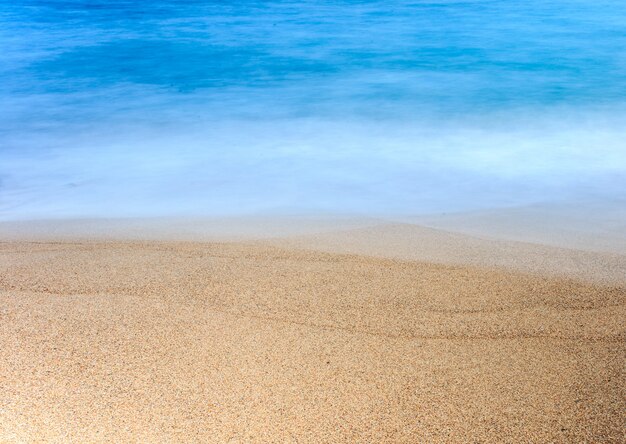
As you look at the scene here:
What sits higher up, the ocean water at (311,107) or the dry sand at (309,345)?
the ocean water at (311,107)

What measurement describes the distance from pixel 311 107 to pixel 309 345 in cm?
707

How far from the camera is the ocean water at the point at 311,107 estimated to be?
5.88 metres

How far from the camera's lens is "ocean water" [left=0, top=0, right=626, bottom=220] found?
19.3 ft

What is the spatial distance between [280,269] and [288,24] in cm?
1143

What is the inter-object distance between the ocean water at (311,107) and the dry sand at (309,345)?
2087mm

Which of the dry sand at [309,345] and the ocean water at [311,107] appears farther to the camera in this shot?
the ocean water at [311,107]

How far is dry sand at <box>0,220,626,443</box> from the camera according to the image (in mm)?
1858

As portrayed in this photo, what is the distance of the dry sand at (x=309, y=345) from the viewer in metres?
1.86

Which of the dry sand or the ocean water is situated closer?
the dry sand

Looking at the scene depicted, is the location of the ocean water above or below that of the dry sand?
above

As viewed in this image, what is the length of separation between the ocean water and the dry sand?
2.09m

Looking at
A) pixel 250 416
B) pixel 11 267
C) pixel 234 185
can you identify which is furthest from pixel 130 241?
pixel 234 185

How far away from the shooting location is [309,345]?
7.45 ft

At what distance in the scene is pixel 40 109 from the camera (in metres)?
9.05
